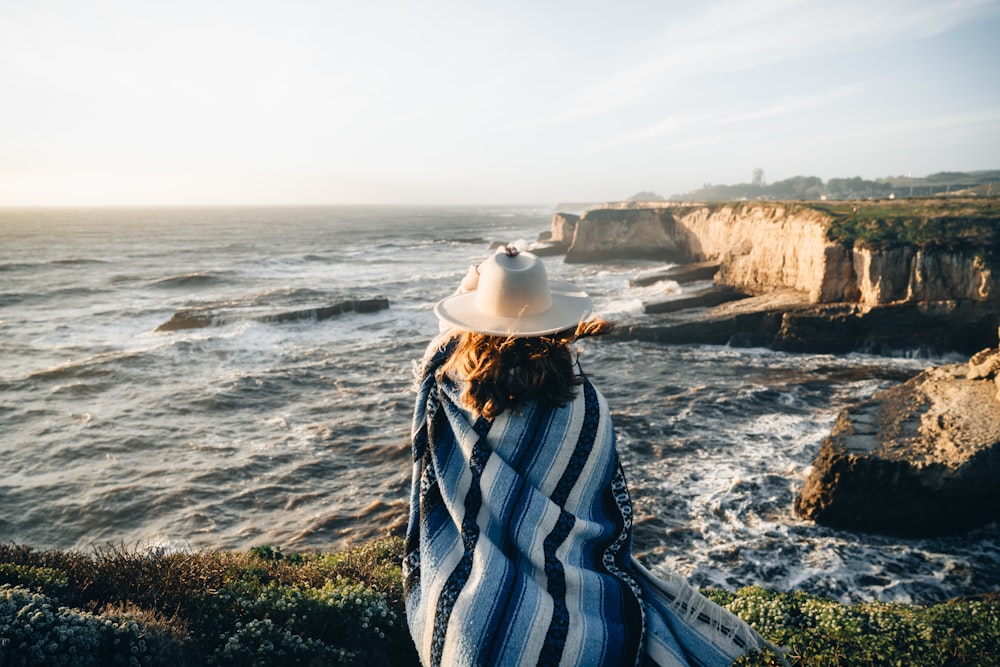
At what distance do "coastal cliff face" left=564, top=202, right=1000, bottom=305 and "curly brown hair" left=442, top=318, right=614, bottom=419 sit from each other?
2330 centimetres

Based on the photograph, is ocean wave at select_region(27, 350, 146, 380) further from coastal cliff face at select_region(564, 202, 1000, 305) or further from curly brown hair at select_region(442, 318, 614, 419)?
coastal cliff face at select_region(564, 202, 1000, 305)

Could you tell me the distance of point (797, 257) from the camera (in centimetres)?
2748

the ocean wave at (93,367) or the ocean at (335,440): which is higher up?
the ocean wave at (93,367)

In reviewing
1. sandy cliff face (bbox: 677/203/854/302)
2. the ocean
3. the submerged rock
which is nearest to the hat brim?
the ocean

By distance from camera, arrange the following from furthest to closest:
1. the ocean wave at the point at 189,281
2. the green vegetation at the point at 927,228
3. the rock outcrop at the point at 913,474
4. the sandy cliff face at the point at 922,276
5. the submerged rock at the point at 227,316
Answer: the ocean wave at the point at 189,281 < the submerged rock at the point at 227,316 < the green vegetation at the point at 927,228 < the sandy cliff face at the point at 922,276 < the rock outcrop at the point at 913,474

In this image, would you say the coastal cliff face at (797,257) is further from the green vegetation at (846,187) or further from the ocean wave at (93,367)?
the green vegetation at (846,187)

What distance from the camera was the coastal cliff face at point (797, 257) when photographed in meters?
20.1

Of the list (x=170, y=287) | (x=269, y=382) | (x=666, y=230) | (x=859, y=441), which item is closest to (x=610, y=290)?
(x=666, y=230)

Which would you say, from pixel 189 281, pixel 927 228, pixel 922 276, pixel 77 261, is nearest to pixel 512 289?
pixel 922 276

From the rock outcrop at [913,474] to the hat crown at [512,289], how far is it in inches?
376

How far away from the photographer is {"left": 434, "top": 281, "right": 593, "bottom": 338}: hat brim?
2410mm

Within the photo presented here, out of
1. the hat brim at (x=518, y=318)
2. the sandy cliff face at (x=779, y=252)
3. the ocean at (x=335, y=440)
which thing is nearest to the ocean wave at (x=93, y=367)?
the ocean at (x=335, y=440)

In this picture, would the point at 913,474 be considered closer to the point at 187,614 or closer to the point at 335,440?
the point at 187,614

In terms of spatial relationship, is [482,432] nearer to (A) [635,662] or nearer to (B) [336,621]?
(A) [635,662]
